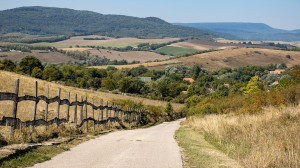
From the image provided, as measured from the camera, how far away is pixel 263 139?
1277 centimetres

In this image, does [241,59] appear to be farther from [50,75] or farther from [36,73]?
[36,73]

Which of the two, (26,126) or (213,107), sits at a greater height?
(26,126)

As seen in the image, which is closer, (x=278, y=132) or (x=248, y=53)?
(x=278, y=132)

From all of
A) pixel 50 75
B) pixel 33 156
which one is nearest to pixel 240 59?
pixel 50 75

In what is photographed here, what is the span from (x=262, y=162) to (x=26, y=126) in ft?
26.1

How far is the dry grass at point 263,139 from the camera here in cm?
998

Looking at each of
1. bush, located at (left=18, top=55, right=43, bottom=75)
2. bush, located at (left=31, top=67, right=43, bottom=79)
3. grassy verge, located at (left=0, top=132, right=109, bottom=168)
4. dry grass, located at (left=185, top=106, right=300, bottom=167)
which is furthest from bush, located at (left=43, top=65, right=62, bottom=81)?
grassy verge, located at (left=0, top=132, right=109, bottom=168)

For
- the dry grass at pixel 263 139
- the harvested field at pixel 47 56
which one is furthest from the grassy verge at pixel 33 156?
the harvested field at pixel 47 56

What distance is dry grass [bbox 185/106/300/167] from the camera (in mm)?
9977

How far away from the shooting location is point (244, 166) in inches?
386

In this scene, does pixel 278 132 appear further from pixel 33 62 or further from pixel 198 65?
pixel 198 65

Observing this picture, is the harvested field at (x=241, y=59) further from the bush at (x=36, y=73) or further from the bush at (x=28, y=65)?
the bush at (x=36, y=73)

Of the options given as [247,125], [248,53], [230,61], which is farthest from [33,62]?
[248,53]

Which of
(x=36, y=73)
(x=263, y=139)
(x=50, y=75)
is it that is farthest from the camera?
(x=50, y=75)
